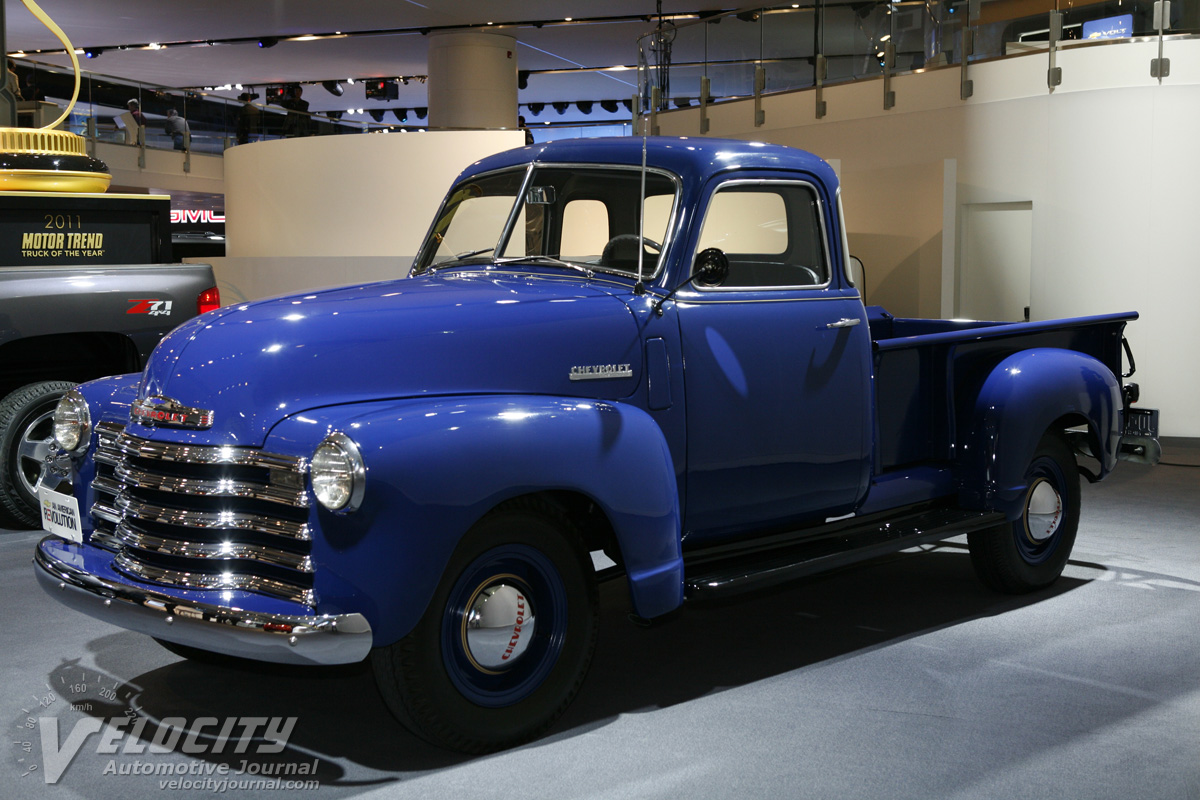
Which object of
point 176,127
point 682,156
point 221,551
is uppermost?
point 176,127

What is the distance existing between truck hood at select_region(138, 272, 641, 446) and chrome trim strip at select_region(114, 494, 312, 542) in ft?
0.60

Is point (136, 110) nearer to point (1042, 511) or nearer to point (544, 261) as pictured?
point (544, 261)

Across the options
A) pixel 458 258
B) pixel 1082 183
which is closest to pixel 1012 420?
pixel 458 258

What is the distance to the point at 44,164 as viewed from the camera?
19.6 feet

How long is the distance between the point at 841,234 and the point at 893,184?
6543 mm

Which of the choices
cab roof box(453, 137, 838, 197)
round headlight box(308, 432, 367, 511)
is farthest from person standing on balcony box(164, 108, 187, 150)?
round headlight box(308, 432, 367, 511)

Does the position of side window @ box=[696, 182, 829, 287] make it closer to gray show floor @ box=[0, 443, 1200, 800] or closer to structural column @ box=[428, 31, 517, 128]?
gray show floor @ box=[0, 443, 1200, 800]

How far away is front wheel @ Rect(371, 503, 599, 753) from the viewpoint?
294cm

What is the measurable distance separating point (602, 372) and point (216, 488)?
1.14 metres

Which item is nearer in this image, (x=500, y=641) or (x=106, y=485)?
(x=500, y=641)

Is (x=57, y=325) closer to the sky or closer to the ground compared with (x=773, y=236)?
closer to the ground

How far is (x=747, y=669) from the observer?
3846 mm

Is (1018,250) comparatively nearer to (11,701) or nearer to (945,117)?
(945,117)

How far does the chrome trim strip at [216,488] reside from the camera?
9.13 feet
